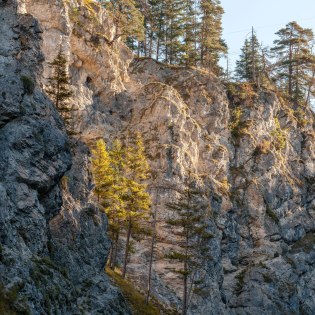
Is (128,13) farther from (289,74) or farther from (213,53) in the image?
(289,74)

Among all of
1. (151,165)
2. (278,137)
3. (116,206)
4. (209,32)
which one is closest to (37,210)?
(116,206)

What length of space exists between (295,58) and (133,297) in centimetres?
5746

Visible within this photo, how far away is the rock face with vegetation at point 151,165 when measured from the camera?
26.1 m

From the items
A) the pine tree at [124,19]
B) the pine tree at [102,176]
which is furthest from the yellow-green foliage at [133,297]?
the pine tree at [124,19]

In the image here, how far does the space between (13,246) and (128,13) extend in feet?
152

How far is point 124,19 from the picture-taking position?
5944cm

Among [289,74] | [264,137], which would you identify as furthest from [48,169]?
[289,74]

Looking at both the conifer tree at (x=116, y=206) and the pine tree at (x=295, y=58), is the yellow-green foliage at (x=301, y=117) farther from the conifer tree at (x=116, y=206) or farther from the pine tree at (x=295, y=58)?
the conifer tree at (x=116, y=206)

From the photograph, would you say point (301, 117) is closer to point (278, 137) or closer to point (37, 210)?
point (278, 137)

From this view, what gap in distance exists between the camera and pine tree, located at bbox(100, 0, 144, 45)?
59156 millimetres

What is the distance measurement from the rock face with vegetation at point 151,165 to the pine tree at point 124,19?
1399 mm

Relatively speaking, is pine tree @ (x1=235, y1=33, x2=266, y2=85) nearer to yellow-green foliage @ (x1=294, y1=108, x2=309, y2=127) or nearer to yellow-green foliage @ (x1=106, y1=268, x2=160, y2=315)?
yellow-green foliage @ (x1=294, y1=108, x2=309, y2=127)

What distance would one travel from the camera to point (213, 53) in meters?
75.4

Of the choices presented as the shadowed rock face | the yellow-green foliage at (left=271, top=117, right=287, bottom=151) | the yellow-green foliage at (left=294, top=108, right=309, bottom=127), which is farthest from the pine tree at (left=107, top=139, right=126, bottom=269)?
the yellow-green foliage at (left=294, top=108, right=309, bottom=127)
